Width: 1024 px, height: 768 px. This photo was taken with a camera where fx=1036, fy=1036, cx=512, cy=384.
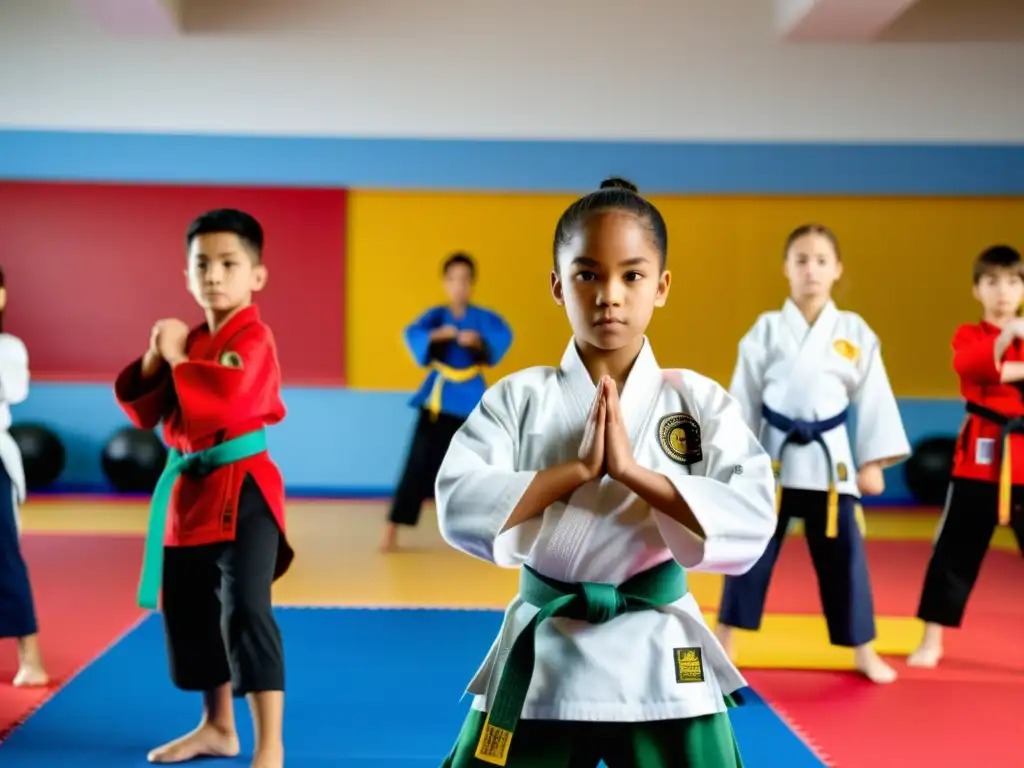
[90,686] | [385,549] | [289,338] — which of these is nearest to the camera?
[90,686]

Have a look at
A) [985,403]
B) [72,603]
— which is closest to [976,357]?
[985,403]

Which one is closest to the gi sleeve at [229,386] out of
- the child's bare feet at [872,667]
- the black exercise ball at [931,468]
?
the child's bare feet at [872,667]

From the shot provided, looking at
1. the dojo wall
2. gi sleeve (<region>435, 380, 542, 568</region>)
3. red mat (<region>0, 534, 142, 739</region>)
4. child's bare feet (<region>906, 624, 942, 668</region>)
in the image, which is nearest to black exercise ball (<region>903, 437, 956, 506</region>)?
the dojo wall

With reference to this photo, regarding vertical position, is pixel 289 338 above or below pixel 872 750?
above

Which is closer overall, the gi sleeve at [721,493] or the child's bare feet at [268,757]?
the gi sleeve at [721,493]

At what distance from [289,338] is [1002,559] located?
5109mm

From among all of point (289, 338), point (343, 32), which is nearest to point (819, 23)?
point (343, 32)

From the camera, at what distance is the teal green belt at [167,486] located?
2566 millimetres

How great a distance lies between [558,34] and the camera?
7688 mm

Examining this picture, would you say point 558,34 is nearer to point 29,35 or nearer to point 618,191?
point 29,35

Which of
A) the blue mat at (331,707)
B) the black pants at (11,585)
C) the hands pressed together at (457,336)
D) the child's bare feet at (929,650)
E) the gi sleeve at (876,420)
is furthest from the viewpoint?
the hands pressed together at (457,336)

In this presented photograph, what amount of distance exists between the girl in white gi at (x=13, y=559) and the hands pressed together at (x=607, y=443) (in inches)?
97.5

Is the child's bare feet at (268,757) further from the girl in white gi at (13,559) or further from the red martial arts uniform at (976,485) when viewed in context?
the red martial arts uniform at (976,485)

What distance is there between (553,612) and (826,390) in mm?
2293
